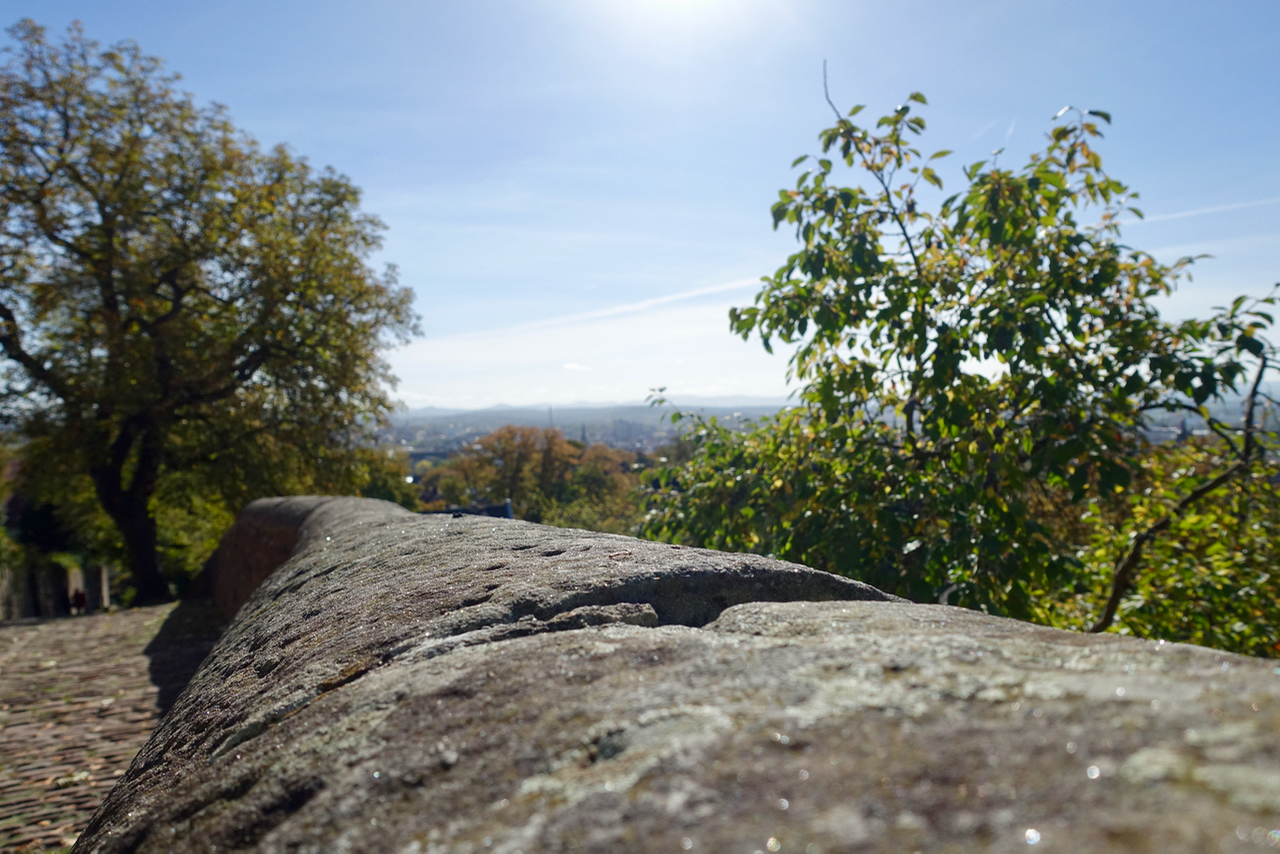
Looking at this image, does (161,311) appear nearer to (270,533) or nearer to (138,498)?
(138,498)

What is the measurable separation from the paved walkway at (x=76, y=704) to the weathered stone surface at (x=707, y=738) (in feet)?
9.16

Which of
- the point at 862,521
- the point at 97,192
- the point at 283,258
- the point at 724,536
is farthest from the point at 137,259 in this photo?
the point at 862,521

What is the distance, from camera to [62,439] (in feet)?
44.0

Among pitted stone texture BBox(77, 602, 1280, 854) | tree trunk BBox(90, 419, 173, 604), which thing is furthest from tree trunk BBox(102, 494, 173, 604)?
pitted stone texture BBox(77, 602, 1280, 854)

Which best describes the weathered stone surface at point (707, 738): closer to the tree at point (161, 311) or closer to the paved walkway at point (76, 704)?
the paved walkway at point (76, 704)

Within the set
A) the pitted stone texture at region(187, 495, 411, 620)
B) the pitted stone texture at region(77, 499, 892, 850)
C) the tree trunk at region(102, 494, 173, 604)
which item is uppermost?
the pitted stone texture at region(77, 499, 892, 850)

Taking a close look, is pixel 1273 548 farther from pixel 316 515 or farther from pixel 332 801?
pixel 316 515

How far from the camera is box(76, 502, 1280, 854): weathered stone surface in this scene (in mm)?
646

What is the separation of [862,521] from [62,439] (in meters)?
15.1

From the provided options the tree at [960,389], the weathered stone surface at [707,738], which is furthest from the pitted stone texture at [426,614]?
the tree at [960,389]

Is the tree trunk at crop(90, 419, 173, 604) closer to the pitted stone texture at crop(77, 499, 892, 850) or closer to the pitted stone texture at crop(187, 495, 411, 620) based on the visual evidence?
the pitted stone texture at crop(187, 495, 411, 620)

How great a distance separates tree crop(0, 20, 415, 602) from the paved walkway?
5568 millimetres

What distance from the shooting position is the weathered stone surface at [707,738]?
65 cm

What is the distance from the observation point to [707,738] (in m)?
0.83
